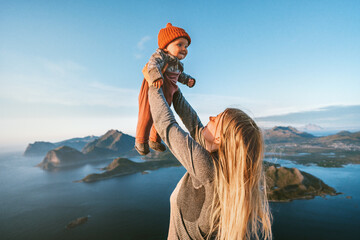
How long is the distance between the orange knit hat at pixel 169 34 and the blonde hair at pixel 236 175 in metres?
0.64

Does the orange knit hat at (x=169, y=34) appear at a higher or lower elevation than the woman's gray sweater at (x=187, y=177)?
higher

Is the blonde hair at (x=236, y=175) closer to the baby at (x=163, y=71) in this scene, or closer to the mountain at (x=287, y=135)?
the baby at (x=163, y=71)

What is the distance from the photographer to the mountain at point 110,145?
112412 mm

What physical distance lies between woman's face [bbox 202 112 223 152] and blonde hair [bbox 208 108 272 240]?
3 cm

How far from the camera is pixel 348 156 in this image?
78.8m

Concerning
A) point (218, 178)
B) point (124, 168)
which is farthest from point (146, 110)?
point (124, 168)

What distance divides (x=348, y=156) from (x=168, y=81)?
105239 millimetres

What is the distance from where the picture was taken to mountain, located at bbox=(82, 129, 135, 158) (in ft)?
369

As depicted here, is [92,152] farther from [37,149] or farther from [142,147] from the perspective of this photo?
[142,147]

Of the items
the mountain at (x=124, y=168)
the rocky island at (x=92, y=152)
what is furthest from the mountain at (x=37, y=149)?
the mountain at (x=124, y=168)

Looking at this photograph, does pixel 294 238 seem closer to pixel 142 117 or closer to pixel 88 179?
pixel 142 117

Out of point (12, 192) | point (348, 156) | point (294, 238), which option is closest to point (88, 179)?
point (12, 192)

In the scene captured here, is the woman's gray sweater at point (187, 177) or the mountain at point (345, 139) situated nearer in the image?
the woman's gray sweater at point (187, 177)

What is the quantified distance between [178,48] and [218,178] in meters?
0.83
